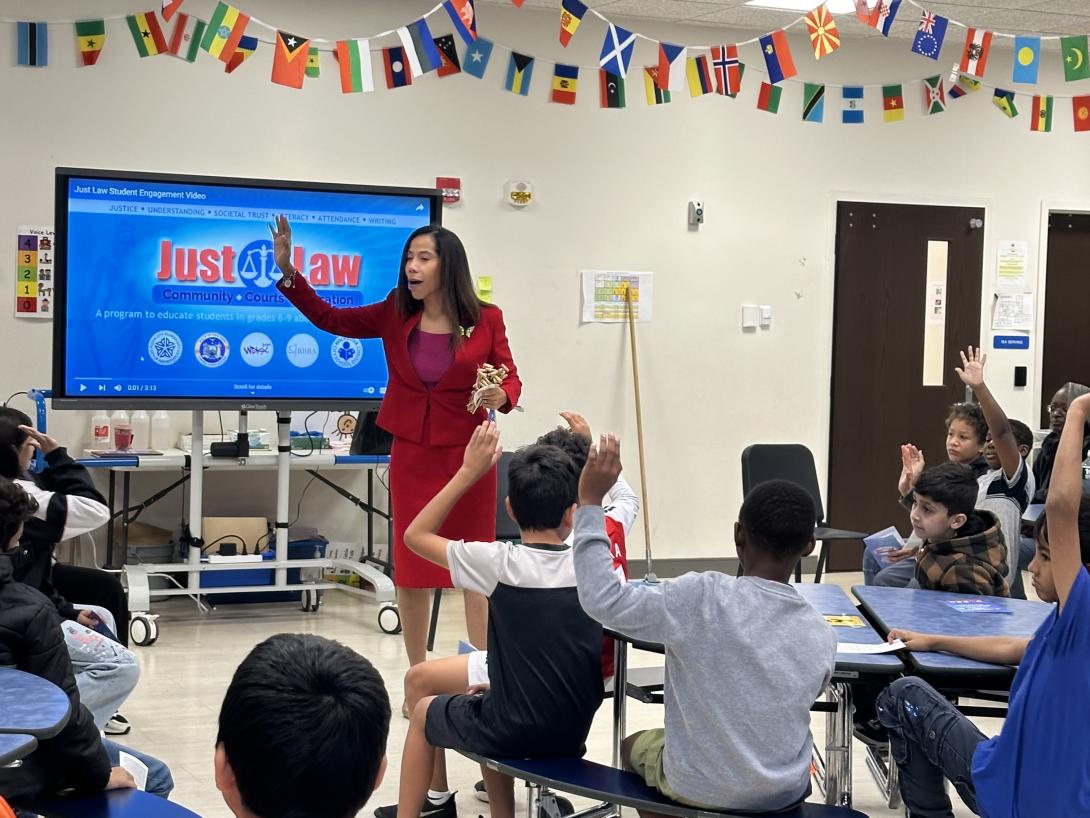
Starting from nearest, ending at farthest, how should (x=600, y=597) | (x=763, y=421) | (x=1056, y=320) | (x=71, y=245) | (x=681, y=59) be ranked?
(x=600, y=597)
(x=71, y=245)
(x=681, y=59)
(x=763, y=421)
(x=1056, y=320)

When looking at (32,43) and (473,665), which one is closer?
(473,665)

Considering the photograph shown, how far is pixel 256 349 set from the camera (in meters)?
5.52

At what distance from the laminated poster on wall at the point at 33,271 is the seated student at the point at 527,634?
3703 millimetres

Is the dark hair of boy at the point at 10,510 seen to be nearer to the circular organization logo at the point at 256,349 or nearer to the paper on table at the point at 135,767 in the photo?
the paper on table at the point at 135,767

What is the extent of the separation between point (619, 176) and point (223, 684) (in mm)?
3450

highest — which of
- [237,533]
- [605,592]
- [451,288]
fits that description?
[451,288]

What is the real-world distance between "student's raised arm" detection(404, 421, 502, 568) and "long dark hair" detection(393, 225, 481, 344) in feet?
3.91

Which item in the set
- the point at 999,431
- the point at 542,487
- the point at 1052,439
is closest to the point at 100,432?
the point at 542,487

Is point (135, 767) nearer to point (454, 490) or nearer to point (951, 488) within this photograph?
point (454, 490)

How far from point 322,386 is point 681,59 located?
2.52 metres

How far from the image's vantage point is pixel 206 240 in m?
5.44

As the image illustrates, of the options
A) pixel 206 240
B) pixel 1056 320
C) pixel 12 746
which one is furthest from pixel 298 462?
pixel 1056 320

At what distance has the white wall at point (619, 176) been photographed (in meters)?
6.01

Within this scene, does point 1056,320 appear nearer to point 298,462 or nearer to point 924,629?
point 298,462
